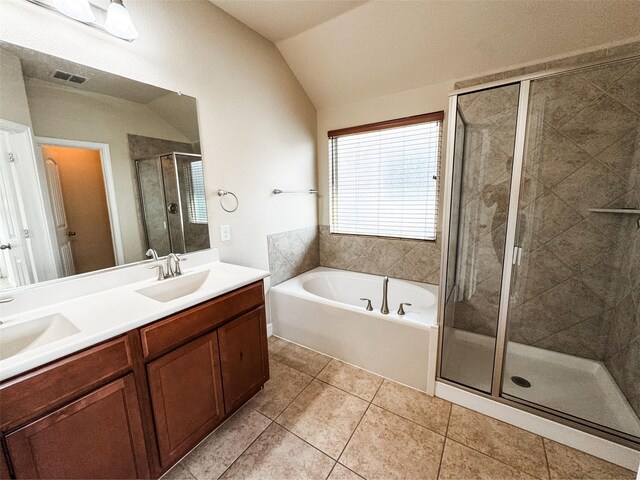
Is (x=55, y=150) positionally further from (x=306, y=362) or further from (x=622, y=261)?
(x=622, y=261)

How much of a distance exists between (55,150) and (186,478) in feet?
5.54

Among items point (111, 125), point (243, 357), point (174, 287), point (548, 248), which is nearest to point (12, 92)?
point (111, 125)

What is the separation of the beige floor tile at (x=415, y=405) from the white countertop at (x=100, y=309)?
3.90 feet

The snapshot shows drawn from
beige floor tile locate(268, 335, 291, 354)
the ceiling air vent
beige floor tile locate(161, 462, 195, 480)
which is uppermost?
the ceiling air vent

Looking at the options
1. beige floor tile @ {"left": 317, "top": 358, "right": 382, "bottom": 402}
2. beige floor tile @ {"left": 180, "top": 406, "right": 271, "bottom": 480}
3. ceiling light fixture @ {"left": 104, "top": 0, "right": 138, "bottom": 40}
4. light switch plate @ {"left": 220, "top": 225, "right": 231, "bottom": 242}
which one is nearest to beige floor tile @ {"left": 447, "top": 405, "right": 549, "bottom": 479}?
beige floor tile @ {"left": 317, "top": 358, "right": 382, "bottom": 402}

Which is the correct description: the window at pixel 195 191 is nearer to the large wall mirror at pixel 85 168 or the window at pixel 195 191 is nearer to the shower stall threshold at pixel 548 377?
the large wall mirror at pixel 85 168

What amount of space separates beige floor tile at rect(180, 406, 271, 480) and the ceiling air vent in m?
1.99

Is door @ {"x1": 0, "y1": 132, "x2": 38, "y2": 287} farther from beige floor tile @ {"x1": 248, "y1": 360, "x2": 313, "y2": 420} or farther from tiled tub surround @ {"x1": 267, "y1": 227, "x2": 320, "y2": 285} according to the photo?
tiled tub surround @ {"x1": 267, "y1": 227, "x2": 320, "y2": 285}

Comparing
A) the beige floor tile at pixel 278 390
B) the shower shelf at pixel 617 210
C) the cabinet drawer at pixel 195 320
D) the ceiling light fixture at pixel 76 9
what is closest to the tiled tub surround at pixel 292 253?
the beige floor tile at pixel 278 390

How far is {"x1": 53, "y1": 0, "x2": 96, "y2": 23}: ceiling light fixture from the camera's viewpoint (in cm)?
112

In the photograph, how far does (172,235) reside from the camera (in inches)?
67.5

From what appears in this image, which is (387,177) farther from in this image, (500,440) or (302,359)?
(500,440)

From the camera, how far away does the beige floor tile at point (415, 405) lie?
62.0 inches

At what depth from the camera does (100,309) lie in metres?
1.16
